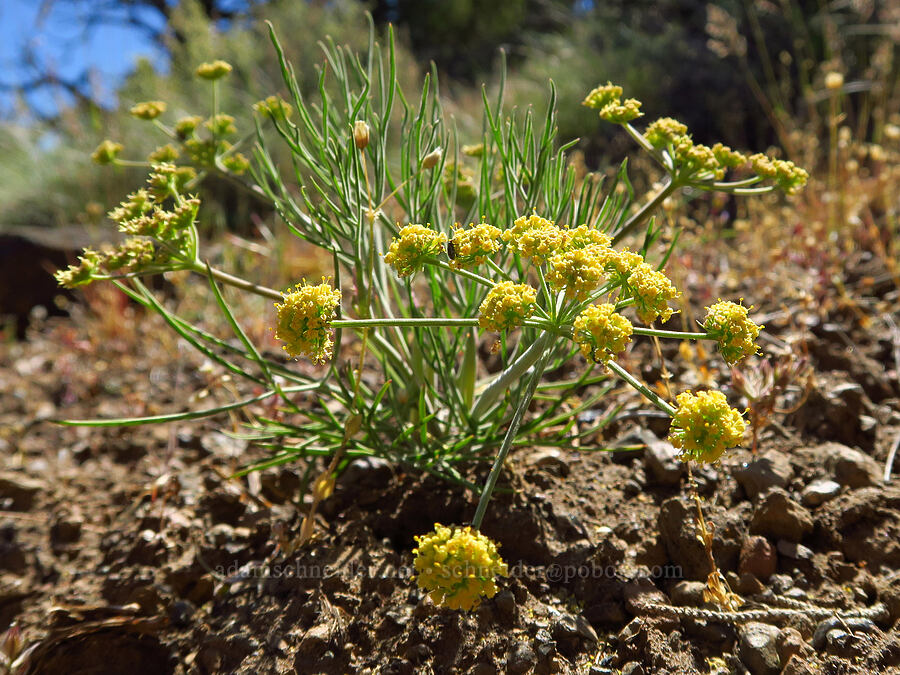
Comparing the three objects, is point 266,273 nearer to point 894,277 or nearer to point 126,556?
Result: point 126,556

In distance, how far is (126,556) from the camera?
183cm

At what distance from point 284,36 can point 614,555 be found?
8.07m

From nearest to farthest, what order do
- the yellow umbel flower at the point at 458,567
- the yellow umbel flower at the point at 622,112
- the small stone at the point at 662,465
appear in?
the yellow umbel flower at the point at 458,567
the yellow umbel flower at the point at 622,112
the small stone at the point at 662,465

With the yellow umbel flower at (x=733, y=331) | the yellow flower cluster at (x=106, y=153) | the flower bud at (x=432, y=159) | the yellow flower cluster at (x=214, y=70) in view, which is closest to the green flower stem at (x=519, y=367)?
the yellow umbel flower at (x=733, y=331)

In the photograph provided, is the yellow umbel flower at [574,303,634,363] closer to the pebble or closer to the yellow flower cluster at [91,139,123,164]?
the pebble

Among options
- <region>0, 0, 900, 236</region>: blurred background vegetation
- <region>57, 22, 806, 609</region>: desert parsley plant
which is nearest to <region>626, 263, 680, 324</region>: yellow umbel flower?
<region>57, 22, 806, 609</region>: desert parsley plant

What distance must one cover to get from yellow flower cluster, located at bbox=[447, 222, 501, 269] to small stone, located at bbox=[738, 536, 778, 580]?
0.88 meters

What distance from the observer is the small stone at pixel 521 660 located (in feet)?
4.18

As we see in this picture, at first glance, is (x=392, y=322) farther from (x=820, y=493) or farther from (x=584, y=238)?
(x=820, y=493)

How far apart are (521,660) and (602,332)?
69 centimetres

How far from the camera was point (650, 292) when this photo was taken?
109cm

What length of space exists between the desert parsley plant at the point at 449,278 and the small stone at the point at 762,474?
1.29ft

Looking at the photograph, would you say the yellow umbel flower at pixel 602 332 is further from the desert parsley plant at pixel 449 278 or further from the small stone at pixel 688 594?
the small stone at pixel 688 594

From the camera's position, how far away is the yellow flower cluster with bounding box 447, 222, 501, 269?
1.16 metres
